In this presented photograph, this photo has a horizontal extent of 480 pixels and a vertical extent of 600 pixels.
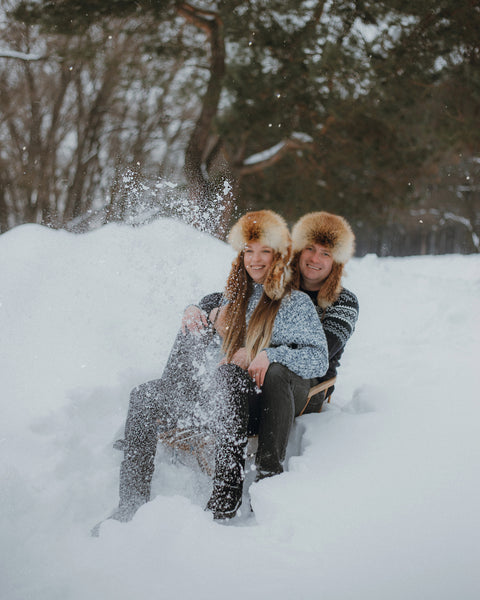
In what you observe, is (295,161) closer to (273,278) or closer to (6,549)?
(273,278)

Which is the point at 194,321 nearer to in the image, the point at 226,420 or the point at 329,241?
the point at 226,420

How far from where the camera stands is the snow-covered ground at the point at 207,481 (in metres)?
1.64

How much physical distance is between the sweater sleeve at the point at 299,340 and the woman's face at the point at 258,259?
201 mm

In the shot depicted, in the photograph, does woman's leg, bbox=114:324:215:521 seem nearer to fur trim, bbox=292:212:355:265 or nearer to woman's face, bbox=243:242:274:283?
woman's face, bbox=243:242:274:283

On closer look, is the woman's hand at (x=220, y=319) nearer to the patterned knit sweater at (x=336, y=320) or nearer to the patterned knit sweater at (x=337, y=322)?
the patterned knit sweater at (x=336, y=320)

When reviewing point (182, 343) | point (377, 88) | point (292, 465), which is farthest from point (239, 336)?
point (377, 88)

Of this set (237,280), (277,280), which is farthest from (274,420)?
(237,280)

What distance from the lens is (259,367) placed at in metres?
2.09

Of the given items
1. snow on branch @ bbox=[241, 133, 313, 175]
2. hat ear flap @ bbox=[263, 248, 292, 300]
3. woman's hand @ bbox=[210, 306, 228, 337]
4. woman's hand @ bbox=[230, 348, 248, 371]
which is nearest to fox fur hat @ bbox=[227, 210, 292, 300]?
hat ear flap @ bbox=[263, 248, 292, 300]

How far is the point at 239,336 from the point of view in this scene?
240cm

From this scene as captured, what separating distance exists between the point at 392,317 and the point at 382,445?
314cm

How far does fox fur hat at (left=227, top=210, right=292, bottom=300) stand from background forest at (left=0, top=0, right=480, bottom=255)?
293cm

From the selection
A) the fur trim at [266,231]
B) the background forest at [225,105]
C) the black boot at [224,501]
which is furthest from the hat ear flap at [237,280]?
the background forest at [225,105]

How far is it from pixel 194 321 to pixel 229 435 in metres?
0.67
